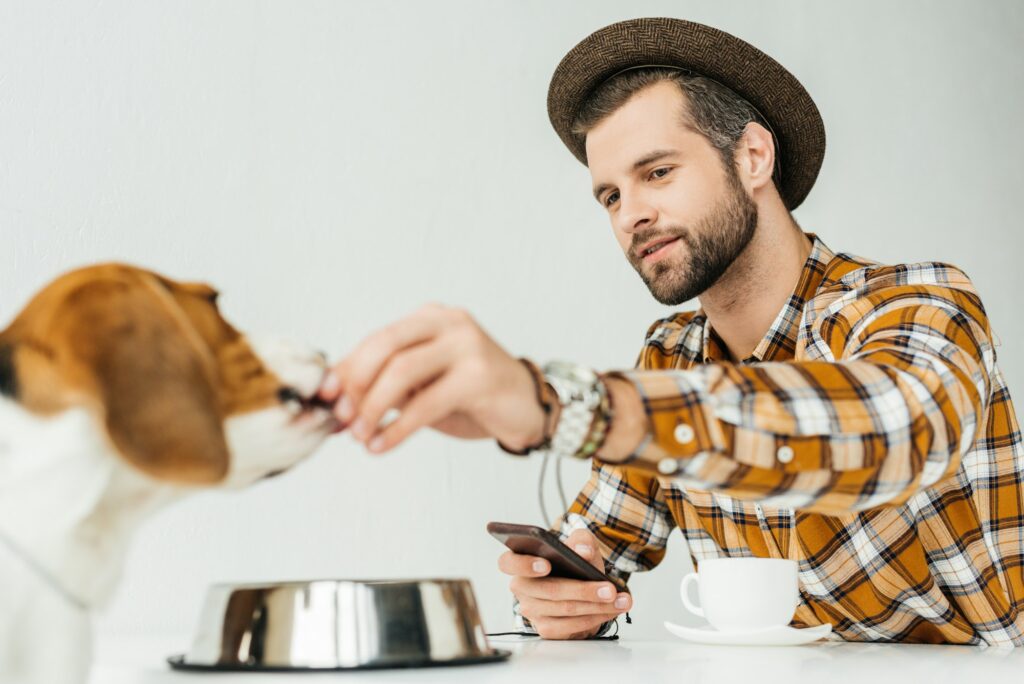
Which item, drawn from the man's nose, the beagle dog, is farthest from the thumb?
the beagle dog

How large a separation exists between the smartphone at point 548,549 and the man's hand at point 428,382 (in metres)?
0.36

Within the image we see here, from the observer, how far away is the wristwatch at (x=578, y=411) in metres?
0.73

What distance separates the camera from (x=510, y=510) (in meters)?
1.85

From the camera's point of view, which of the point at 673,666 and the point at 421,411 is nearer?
the point at 421,411

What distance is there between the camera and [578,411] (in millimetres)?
735

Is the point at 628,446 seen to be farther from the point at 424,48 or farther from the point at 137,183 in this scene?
the point at 424,48

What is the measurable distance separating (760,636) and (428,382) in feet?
1.79

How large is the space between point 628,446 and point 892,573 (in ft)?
2.27

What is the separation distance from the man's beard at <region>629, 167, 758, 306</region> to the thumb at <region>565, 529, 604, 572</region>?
410 mm

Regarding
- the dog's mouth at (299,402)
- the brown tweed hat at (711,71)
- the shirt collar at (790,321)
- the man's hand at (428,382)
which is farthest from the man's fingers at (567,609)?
the brown tweed hat at (711,71)

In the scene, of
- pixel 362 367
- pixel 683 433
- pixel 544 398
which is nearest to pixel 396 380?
pixel 362 367

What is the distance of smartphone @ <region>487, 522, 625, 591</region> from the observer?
1.06m

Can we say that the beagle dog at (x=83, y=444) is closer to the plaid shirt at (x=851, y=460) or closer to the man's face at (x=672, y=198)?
the plaid shirt at (x=851, y=460)

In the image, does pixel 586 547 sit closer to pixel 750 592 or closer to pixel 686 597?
pixel 686 597
